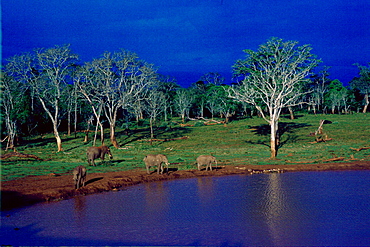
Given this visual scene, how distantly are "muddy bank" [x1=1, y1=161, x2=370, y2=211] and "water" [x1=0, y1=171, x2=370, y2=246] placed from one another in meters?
0.88

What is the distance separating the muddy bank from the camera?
15898 mm

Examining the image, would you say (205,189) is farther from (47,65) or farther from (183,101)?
(183,101)

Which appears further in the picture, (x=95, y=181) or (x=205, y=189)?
(x=95, y=181)

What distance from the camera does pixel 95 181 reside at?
Answer: 19.1m

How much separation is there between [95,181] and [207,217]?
327 inches

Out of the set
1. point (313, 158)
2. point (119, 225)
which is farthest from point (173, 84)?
point (119, 225)

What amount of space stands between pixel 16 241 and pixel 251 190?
1079 cm

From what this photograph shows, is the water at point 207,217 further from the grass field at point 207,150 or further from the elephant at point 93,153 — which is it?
the elephant at point 93,153

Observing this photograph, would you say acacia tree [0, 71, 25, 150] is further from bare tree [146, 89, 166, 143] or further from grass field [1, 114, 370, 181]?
bare tree [146, 89, 166, 143]

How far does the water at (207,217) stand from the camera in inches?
432

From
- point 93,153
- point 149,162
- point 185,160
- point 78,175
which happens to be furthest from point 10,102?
point 78,175

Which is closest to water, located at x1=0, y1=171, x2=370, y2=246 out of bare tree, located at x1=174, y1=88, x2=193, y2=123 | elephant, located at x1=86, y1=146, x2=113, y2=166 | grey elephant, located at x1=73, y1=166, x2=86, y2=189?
grey elephant, located at x1=73, y1=166, x2=86, y2=189

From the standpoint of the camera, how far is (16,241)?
10992 millimetres

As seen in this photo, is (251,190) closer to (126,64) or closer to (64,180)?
(64,180)
